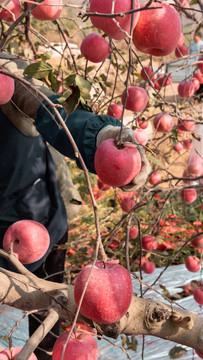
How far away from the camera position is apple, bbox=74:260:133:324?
25.7 inches

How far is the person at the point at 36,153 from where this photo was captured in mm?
1073

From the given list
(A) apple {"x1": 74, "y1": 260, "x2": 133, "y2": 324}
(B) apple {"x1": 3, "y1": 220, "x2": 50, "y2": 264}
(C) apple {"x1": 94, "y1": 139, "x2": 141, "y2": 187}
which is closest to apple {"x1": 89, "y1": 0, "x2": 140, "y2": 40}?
(C) apple {"x1": 94, "y1": 139, "x2": 141, "y2": 187}

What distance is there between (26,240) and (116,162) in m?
0.36

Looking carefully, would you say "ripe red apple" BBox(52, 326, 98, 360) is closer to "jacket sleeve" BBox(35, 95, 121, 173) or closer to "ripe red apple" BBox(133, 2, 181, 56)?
"jacket sleeve" BBox(35, 95, 121, 173)

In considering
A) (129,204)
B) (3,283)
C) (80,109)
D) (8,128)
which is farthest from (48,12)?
(129,204)

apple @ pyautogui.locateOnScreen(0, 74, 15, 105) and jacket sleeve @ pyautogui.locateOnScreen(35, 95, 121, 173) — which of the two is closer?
apple @ pyautogui.locateOnScreen(0, 74, 15, 105)

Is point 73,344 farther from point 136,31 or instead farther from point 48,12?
point 48,12

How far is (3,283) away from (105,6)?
572mm

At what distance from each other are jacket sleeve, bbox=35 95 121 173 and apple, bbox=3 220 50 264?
202 millimetres

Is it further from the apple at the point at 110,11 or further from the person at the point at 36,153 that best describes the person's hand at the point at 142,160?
A: the apple at the point at 110,11

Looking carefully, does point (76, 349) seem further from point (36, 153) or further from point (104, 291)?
point (36, 153)

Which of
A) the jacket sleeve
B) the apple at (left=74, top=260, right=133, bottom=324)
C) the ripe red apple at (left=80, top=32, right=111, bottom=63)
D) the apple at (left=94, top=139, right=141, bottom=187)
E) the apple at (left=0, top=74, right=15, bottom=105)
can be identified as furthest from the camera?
the ripe red apple at (left=80, top=32, right=111, bottom=63)

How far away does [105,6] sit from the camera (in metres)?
0.70

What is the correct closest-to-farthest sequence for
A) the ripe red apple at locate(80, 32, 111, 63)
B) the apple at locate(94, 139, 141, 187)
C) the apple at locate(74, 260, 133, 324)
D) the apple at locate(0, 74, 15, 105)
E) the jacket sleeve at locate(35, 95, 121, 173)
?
the apple at locate(74, 260, 133, 324)
the apple at locate(94, 139, 141, 187)
the apple at locate(0, 74, 15, 105)
the jacket sleeve at locate(35, 95, 121, 173)
the ripe red apple at locate(80, 32, 111, 63)
